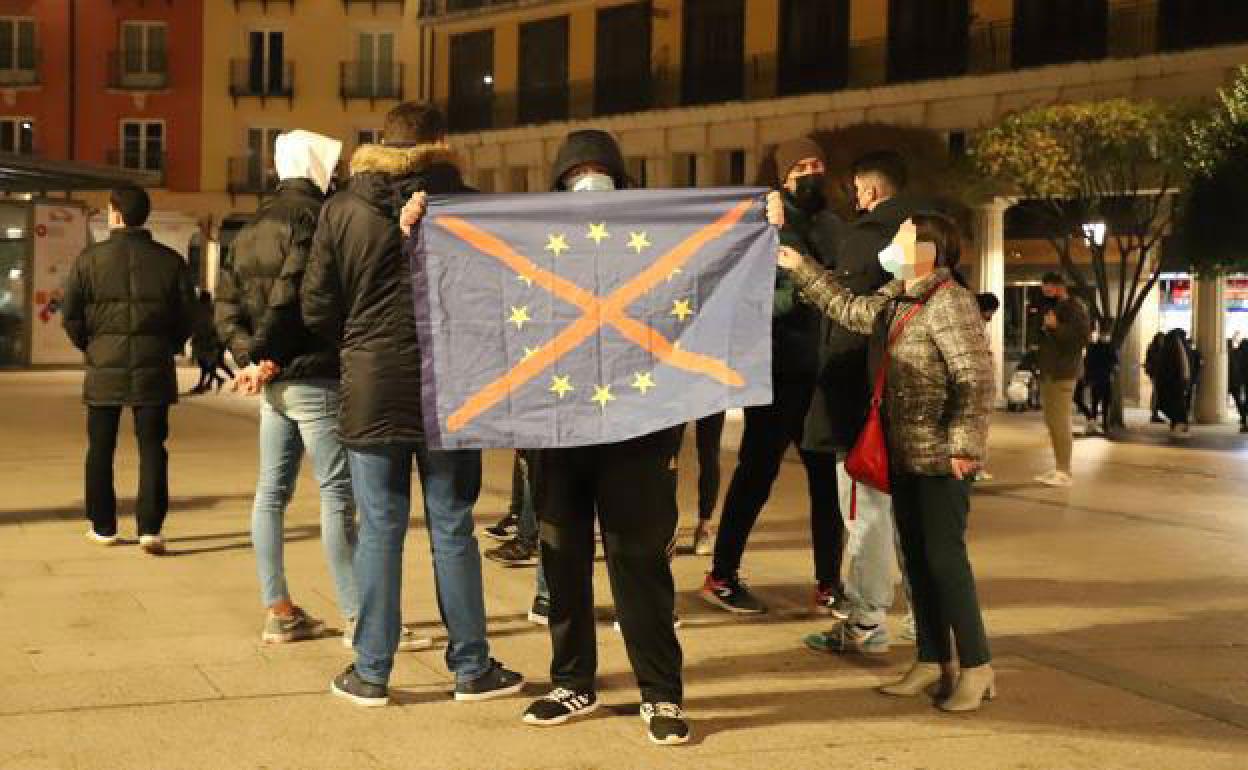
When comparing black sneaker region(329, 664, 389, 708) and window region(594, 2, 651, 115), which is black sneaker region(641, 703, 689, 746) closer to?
black sneaker region(329, 664, 389, 708)

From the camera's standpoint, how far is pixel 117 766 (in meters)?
5.73

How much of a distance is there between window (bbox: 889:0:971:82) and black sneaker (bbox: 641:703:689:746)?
30.4m

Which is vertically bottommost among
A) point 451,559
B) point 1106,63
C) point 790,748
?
point 790,748

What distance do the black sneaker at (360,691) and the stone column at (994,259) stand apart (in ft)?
94.3

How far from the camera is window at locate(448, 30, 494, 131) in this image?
157ft

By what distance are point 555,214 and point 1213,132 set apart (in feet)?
68.1

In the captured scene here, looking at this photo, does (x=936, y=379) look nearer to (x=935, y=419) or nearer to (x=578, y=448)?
(x=935, y=419)

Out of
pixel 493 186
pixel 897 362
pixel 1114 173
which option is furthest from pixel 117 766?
pixel 493 186

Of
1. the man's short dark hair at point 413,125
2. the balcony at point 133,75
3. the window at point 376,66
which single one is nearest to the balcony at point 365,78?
the window at point 376,66

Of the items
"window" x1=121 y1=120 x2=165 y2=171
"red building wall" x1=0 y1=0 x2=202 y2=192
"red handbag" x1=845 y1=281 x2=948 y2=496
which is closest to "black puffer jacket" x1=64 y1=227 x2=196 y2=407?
"red handbag" x1=845 y1=281 x2=948 y2=496

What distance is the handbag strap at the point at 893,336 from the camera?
678 cm

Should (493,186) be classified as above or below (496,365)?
above

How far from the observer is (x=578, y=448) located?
645cm

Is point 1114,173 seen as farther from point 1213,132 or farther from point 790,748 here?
point 790,748
